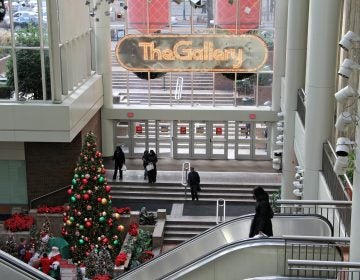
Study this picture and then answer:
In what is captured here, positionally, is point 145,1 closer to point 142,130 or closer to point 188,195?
point 142,130

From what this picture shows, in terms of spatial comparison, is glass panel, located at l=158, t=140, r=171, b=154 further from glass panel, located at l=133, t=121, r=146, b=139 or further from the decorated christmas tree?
the decorated christmas tree

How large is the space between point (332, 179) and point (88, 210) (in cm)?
795

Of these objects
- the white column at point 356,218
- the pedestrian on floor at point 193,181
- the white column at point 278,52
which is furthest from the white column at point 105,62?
the white column at point 356,218

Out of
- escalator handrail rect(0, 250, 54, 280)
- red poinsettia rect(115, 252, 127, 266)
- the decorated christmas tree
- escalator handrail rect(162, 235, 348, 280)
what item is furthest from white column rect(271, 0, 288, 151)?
escalator handrail rect(0, 250, 54, 280)

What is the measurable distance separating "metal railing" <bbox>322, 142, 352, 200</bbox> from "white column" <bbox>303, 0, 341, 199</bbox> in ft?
1.01

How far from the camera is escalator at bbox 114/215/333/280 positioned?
11.9 m

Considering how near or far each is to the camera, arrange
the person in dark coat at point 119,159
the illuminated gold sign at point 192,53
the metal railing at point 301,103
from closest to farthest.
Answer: the metal railing at point 301,103 → the person in dark coat at point 119,159 → the illuminated gold sign at point 192,53

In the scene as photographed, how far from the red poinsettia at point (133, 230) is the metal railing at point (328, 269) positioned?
10.8 meters

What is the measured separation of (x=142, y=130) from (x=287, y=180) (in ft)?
27.9

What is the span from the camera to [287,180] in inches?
854

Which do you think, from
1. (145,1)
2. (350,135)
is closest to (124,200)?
(145,1)

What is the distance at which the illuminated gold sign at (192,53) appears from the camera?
1046 inches

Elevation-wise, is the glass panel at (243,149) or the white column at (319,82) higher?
the white column at (319,82)

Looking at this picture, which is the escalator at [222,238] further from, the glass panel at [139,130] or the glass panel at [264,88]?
the glass panel at [264,88]
